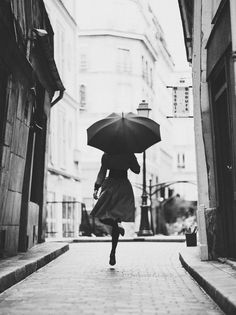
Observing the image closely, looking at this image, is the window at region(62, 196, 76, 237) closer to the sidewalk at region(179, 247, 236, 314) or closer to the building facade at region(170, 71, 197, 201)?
the sidewalk at region(179, 247, 236, 314)

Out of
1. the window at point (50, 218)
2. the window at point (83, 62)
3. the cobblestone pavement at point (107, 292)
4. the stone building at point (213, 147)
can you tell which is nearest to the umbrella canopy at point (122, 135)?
A: the stone building at point (213, 147)

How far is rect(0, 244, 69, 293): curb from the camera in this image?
24.0ft

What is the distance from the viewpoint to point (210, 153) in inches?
398

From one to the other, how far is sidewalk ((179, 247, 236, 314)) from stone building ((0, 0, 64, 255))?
2.83 m

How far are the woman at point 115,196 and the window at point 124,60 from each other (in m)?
38.3

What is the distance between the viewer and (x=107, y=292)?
698 centimetres

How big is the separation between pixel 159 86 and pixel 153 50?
19.7ft

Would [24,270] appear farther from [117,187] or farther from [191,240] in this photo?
[191,240]

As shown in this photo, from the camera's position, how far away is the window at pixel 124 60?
4778 centimetres

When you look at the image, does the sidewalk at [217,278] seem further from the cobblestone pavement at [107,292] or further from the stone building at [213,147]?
the stone building at [213,147]

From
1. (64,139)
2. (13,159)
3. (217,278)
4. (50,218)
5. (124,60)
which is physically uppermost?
(124,60)

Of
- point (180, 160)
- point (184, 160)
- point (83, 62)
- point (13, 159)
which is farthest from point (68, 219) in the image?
point (184, 160)

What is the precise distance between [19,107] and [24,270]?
3.10 metres

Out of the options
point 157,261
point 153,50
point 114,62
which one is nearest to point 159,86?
point 153,50
